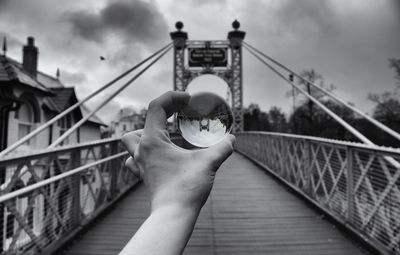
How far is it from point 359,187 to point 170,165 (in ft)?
11.5

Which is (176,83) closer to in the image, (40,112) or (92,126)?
(92,126)

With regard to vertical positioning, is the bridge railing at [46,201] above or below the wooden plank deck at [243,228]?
above

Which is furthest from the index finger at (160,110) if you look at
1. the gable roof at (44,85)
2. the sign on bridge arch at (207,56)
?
the sign on bridge arch at (207,56)

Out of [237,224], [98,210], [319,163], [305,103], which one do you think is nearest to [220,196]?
[237,224]

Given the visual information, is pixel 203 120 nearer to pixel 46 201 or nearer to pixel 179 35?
pixel 46 201

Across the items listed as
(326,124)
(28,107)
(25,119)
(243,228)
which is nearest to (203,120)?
(243,228)

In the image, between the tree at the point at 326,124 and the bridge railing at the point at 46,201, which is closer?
the bridge railing at the point at 46,201

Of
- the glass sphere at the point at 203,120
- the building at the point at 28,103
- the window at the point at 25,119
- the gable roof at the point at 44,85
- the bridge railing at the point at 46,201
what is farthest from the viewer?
the window at the point at 25,119

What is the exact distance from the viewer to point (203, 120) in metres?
1.21

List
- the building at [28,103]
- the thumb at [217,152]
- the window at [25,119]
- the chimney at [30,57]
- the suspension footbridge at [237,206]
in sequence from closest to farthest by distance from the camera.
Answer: the thumb at [217,152], the suspension footbridge at [237,206], the building at [28,103], the window at [25,119], the chimney at [30,57]

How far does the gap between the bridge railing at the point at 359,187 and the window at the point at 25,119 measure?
9.75 m

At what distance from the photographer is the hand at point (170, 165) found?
0.77m

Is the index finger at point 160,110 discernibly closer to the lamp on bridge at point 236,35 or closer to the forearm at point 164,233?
the forearm at point 164,233

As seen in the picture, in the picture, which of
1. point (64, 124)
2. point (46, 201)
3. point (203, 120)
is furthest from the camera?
point (64, 124)
